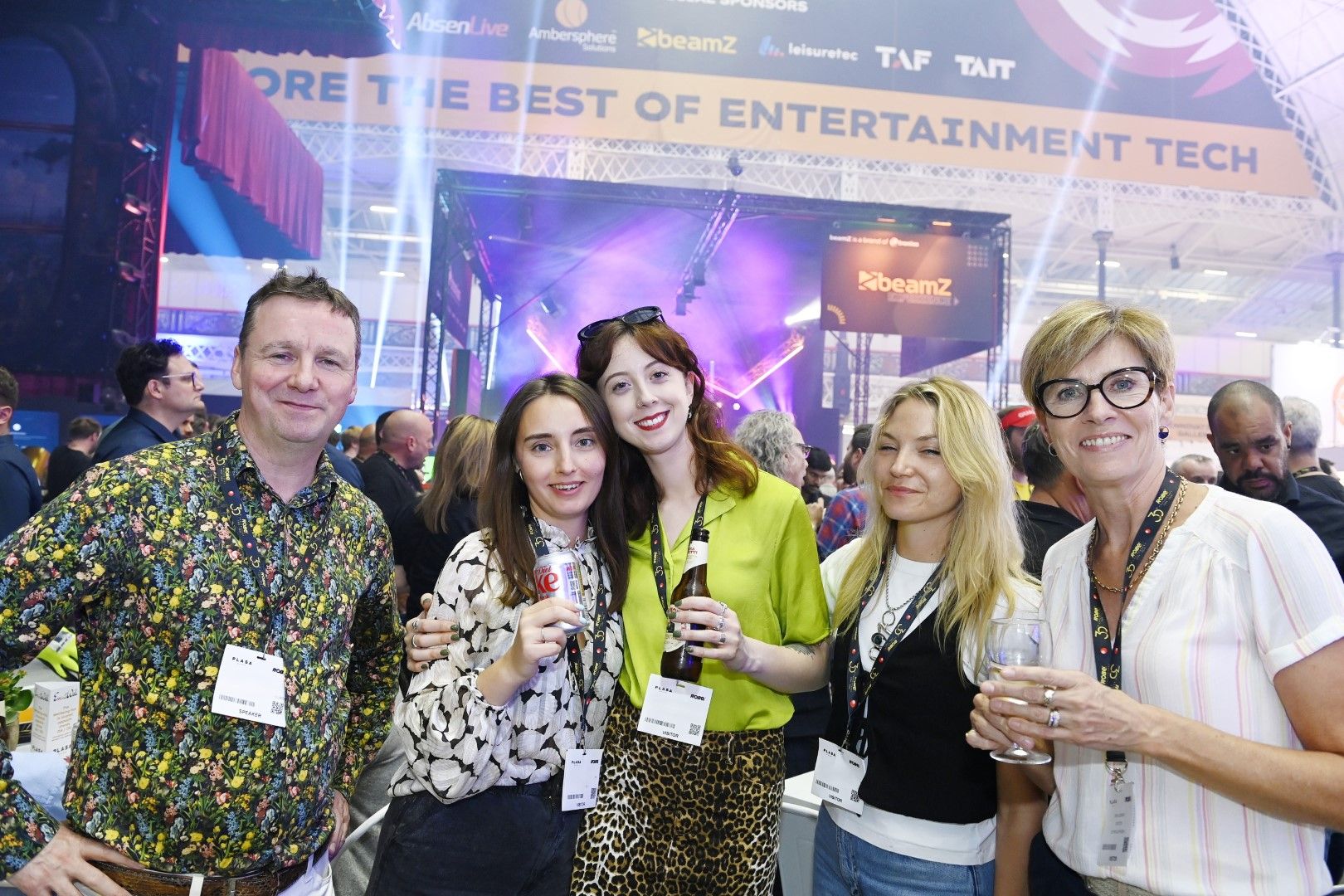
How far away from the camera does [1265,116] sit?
1124 cm

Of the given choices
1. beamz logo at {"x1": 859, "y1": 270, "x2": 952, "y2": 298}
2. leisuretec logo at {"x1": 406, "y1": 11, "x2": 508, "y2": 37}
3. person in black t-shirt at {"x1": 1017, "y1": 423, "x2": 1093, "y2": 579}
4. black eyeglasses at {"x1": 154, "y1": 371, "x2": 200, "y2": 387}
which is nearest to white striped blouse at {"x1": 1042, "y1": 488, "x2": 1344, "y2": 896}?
person in black t-shirt at {"x1": 1017, "y1": 423, "x2": 1093, "y2": 579}

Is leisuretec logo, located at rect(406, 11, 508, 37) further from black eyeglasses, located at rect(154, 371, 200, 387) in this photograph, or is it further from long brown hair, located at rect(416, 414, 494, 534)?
long brown hair, located at rect(416, 414, 494, 534)

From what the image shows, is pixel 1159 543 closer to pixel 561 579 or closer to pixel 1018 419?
pixel 561 579

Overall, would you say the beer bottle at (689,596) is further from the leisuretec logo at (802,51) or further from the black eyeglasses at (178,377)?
the leisuretec logo at (802,51)

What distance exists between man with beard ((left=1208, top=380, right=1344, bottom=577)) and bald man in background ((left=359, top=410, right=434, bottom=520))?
12.1 ft

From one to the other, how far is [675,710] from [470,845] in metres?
0.45

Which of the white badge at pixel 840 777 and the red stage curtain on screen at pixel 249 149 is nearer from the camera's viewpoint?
the white badge at pixel 840 777

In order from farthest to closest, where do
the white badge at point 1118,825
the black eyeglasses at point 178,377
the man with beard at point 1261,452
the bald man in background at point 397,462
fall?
1. the bald man in background at point 397,462
2. the black eyeglasses at point 178,377
3. the man with beard at point 1261,452
4. the white badge at point 1118,825

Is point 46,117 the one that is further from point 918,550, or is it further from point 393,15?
point 918,550

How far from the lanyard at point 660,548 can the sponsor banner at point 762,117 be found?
9.21m

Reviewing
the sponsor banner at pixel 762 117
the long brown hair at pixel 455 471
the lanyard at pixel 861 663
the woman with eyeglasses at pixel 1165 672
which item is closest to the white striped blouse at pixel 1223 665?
the woman with eyeglasses at pixel 1165 672

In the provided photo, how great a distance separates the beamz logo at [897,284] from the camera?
10016mm

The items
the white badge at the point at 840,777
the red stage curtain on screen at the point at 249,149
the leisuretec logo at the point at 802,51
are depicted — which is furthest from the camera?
the leisuretec logo at the point at 802,51

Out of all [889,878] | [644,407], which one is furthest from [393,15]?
[889,878]
